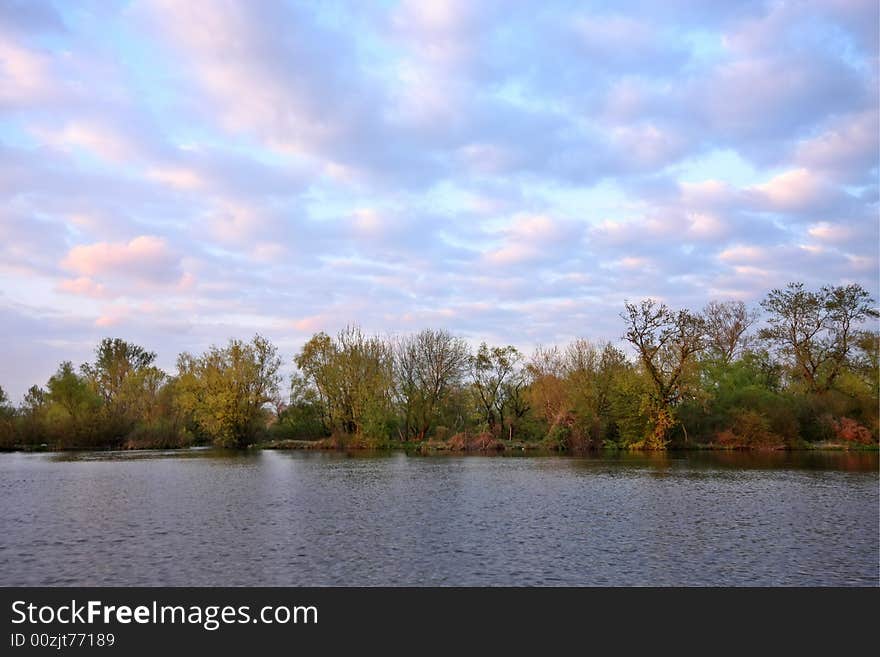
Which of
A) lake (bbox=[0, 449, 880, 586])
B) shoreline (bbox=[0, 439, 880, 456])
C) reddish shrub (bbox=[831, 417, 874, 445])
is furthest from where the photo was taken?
shoreline (bbox=[0, 439, 880, 456])

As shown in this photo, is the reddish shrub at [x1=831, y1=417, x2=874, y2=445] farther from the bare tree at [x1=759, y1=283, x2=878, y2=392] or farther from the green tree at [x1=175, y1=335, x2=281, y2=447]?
the green tree at [x1=175, y1=335, x2=281, y2=447]

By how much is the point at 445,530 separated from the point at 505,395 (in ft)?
181

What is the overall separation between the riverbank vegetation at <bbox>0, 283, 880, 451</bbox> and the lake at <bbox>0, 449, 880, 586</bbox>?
→ 23530 millimetres

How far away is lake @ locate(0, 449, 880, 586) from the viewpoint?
14.3m

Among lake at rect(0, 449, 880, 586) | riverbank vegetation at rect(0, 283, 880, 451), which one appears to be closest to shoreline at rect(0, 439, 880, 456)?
riverbank vegetation at rect(0, 283, 880, 451)

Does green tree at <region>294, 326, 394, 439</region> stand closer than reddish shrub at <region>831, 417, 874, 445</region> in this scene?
No

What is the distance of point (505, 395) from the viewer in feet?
243

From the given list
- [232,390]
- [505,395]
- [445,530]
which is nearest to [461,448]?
[505,395]

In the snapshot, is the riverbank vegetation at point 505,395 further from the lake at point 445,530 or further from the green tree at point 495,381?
the lake at point 445,530

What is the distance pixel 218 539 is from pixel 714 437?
53188 mm

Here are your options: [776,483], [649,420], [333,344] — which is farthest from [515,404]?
→ [776,483]

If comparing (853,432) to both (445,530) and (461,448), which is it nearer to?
(461,448)
